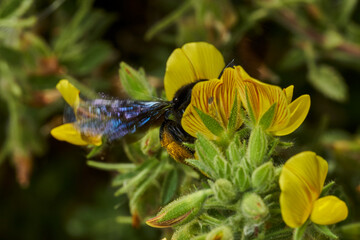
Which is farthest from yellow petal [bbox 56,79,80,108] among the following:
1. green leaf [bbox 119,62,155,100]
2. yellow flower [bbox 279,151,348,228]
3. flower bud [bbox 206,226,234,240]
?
yellow flower [bbox 279,151,348,228]

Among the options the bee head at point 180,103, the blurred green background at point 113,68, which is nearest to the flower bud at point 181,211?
the bee head at point 180,103

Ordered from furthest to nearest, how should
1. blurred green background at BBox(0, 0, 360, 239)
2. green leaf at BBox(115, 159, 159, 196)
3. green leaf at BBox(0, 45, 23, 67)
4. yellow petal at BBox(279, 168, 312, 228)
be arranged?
blurred green background at BBox(0, 0, 360, 239)
green leaf at BBox(0, 45, 23, 67)
green leaf at BBox(115, 159, 159, 196)
yellow petal at BBox(279, 168, 312, 228)

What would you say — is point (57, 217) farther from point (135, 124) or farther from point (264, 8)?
point (135, 124)

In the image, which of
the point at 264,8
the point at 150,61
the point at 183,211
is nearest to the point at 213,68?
the point at 183,211

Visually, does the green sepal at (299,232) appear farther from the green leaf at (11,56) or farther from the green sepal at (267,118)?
the green leaf at (11,56)

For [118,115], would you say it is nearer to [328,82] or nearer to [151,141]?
[151,141]

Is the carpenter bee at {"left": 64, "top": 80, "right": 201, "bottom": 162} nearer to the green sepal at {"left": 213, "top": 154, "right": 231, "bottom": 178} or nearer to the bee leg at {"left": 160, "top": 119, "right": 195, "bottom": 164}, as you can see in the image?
the bee leg at {"left": 160, "top": 119, "right": 195, "bottom": 164}
